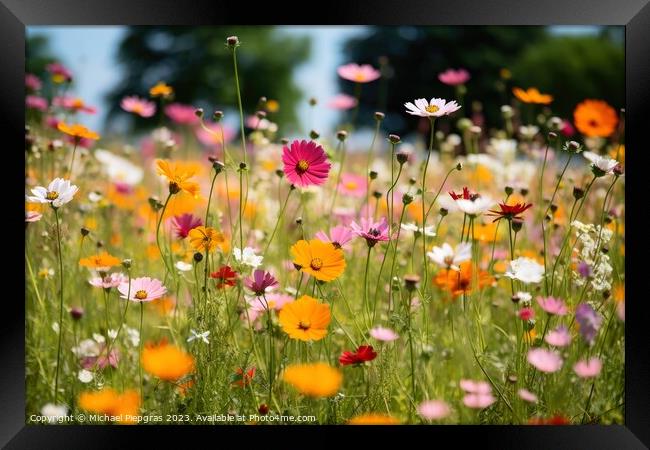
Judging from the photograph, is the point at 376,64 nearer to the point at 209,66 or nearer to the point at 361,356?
the point at 209,66

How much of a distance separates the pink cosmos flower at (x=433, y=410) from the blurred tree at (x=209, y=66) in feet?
29.4

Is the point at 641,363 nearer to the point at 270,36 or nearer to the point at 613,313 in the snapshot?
the point at 613,313

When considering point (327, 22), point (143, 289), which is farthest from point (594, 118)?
point (143, 289)

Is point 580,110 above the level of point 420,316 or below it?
above

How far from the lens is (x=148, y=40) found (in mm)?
12156

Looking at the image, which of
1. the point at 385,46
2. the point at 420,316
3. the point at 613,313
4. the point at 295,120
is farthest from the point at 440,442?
the point at 295,120

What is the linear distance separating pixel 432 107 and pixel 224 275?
1.39 feet

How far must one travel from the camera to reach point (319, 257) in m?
1.03

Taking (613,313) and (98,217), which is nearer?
(613,313)

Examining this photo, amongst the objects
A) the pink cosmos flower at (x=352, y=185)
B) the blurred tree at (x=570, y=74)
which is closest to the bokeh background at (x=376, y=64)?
→ the blurred tree at (x=570, y=74)

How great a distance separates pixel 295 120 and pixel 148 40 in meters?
3.07

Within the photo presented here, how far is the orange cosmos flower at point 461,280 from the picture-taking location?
114cm

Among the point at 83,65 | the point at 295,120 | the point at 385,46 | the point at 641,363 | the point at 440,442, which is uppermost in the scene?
the point at 385,46

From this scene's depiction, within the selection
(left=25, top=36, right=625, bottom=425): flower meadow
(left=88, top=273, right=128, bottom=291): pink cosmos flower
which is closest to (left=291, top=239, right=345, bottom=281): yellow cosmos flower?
(left=25, top=36, right=625, bottom=425): flower meadow
